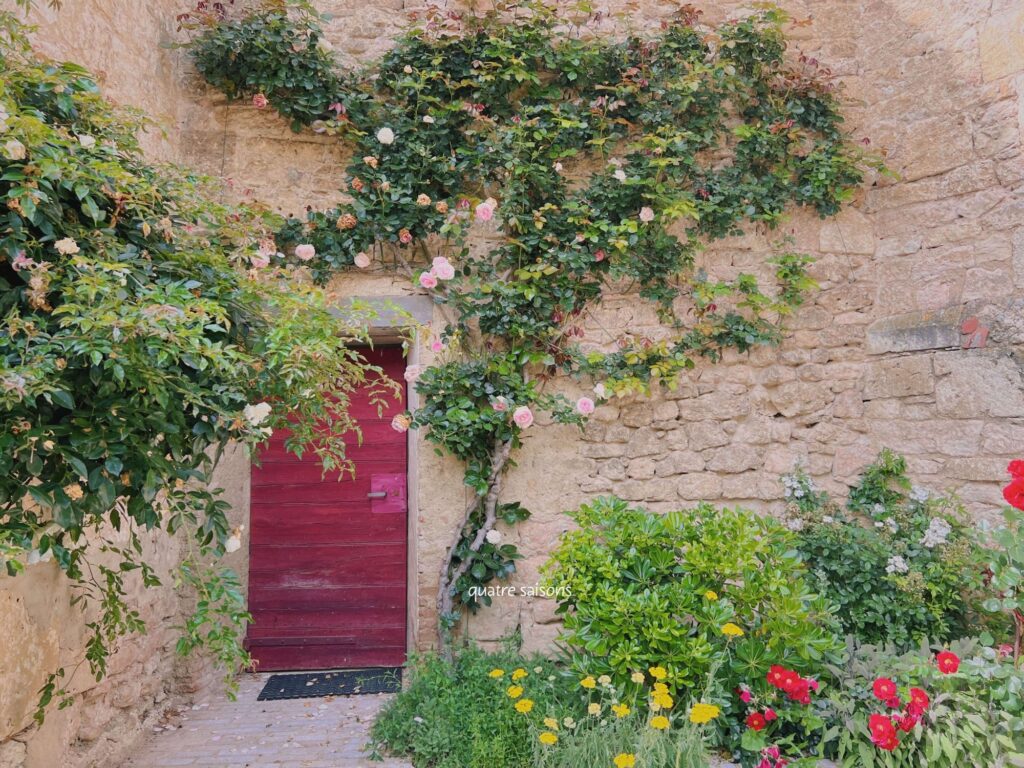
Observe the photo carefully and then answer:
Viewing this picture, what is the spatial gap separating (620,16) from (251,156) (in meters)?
2.28

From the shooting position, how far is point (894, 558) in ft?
9.84

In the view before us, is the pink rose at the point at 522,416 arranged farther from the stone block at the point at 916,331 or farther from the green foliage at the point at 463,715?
the stone block at the point at 916,331

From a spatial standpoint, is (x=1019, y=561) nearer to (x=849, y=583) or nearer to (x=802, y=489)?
(x=849, y=583)

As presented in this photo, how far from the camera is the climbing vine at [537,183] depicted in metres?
3.46

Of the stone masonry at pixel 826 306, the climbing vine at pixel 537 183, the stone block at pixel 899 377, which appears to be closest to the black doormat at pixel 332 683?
the stone masonry at pixel 826 306

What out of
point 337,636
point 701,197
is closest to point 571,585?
point 337,636

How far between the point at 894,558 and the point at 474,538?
6.81ft

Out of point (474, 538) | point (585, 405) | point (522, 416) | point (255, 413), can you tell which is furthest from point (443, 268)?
point (255, 413)

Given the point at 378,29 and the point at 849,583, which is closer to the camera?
the point at 849,583

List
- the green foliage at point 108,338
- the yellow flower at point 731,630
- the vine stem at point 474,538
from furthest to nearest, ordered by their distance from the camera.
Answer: the vine stem at point 474,538
the yellow flower at point 731,630
the green foliage at point 108,338

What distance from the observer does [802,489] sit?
3.54 meters

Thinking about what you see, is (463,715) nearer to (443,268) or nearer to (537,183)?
(443,268)

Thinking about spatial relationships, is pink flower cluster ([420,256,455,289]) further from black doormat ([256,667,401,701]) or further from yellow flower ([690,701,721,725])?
yellow flower ([690,701,721,725])

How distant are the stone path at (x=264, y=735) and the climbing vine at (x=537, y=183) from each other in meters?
0.63
